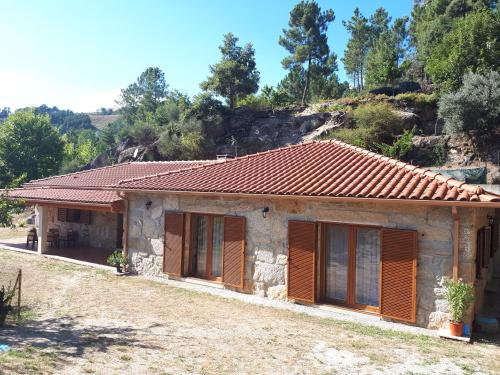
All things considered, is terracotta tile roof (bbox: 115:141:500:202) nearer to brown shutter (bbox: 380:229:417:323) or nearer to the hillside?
brown shutter (bbox: 380:229:417:323)

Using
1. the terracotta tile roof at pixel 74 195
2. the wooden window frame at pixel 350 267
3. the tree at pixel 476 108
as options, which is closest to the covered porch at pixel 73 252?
the terracotta tile roof at pixel 74 195

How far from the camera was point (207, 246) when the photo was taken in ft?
38.4

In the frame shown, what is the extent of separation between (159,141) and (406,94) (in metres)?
21.0

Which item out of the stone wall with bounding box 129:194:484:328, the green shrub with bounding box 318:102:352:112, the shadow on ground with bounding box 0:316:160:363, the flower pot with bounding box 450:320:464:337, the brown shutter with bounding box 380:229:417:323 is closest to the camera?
the shadow on ground with bounding box 0:316:160:363

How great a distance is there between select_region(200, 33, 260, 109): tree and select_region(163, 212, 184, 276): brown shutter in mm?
27424

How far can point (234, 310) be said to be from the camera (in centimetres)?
917

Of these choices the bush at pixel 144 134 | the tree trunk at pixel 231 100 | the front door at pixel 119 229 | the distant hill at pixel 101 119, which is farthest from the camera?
the distant hill at pixel 101 119

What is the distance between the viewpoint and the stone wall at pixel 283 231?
7930 mm

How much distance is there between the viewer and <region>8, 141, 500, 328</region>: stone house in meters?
8.01

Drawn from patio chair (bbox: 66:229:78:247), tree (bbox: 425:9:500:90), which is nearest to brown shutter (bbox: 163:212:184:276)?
patio chair (bbox: 66:229:78:247)

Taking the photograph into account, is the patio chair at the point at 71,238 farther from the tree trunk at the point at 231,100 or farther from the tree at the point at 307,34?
the tree at the point at 307,34

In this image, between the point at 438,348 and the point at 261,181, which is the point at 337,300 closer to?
the point at 438,348

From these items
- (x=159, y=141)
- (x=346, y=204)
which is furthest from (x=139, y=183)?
(x=159, y=141)

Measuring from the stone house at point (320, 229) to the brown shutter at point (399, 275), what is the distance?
0.07 feet
